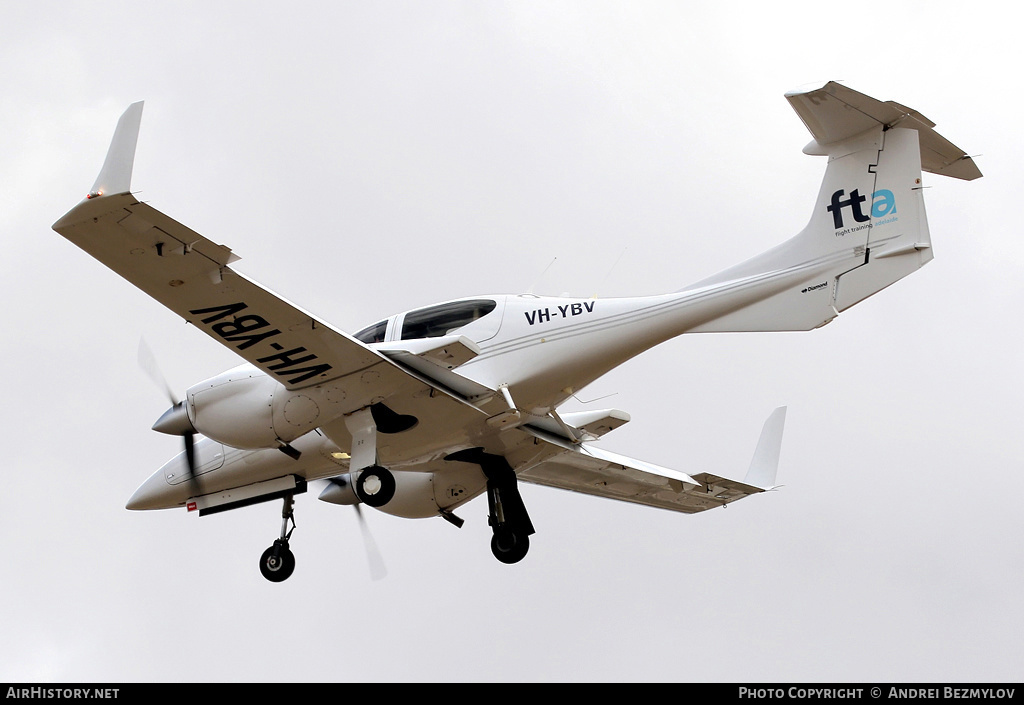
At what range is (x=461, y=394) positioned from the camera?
59.8 ft

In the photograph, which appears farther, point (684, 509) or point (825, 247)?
point (684, 509)

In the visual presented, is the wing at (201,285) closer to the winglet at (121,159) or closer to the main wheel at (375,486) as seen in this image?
the winglet at (121,159)

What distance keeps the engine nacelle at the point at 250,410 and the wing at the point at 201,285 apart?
421 mm

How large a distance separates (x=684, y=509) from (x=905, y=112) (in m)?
10.8

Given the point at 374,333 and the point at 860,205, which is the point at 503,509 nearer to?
the point at 374,333

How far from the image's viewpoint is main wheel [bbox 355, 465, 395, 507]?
17734 mm

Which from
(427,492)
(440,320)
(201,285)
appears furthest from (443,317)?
(427,492)

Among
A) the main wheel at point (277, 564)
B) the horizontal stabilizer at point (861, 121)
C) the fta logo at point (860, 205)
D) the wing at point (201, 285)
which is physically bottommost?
the main wheel at point (277, 564)

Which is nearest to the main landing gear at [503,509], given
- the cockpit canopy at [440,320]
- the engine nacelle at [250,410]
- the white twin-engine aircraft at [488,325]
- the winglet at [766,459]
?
the white twin-engine aircraft at [488,325]

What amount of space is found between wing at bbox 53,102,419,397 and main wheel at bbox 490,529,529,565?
432cm

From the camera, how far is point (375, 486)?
1777 centimetres

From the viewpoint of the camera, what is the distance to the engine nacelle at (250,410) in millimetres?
18078
